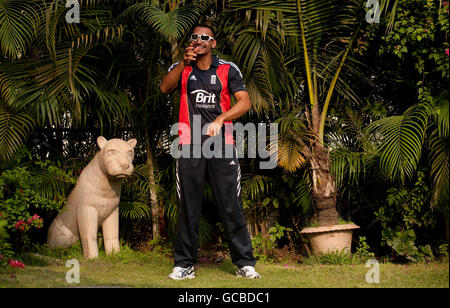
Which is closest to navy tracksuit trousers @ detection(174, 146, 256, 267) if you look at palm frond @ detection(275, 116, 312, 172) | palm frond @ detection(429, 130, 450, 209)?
palm frond @ detection(275, 116, 312, 172)

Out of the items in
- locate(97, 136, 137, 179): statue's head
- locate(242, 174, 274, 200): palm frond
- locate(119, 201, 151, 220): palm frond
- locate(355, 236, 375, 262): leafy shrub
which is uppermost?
locate(97, 136, 137, 179): statue's head

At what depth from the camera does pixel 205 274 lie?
5.45 meters

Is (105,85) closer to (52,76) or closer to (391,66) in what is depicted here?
(52,76)

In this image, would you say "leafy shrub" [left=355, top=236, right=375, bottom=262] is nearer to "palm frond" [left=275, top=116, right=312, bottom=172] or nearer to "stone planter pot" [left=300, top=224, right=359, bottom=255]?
"stone planter pot" [left=300, top=224, right=359, bottom=255]


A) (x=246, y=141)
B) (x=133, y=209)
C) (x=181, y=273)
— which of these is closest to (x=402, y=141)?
(x=246, y=141)

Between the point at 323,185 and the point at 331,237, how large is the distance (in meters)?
0.55

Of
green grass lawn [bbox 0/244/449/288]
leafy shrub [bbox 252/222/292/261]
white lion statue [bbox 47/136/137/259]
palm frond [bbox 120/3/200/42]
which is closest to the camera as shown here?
green grass lawn [bbox 0/244/449/288]

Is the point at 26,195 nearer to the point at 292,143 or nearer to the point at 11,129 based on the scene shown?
the point at 11,129

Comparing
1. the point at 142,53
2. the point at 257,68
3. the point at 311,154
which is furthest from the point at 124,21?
the point at 311,154

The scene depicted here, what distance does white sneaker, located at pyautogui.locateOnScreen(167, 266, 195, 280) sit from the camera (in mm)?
5090

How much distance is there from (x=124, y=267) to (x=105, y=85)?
2.06 meters

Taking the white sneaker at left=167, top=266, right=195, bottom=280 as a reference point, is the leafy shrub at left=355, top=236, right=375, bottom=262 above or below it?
below

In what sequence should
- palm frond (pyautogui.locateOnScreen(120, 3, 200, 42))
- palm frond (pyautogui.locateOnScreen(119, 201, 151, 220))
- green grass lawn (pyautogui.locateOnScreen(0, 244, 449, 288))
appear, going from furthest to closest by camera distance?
palm frond (pyautogui.locateOnScreen(119, 201, 151, 220)) → palm frond (pyautogui.locateOnScreen(120, 3, 200, 42)) → green grass lawn (pyautogui.locateOnScreen(0, 244, 449, 288))

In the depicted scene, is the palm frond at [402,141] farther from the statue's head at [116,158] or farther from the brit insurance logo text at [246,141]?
the statue's head at [116,158]
